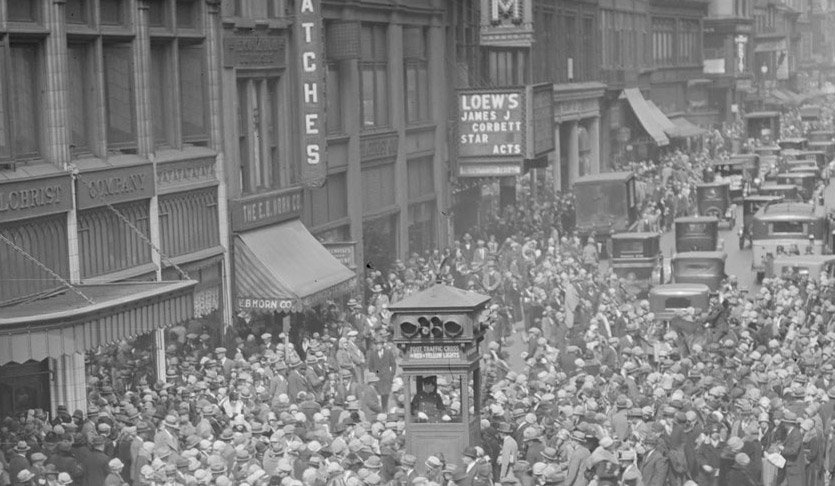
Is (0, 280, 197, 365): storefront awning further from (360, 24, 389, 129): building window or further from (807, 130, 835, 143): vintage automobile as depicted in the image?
(807, 130, 835, 143): vintage automobile

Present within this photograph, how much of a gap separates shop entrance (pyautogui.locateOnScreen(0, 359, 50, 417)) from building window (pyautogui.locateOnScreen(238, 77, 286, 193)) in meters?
10.3

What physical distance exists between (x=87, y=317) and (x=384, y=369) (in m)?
6.41

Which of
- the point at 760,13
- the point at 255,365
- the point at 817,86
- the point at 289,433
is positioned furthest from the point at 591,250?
the point at 817,86

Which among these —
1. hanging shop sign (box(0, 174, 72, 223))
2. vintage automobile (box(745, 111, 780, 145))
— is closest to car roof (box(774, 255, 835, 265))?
hanging shop sign (box(0, 174, 72, 223))

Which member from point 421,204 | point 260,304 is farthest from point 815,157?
point 260,304

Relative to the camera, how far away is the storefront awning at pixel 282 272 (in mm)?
36969

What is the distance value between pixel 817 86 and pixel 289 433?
578ft

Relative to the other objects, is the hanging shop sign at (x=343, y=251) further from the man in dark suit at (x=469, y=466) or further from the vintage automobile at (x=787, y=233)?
the man in dark suit at (x=469, y=466)

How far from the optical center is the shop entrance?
28609 mm

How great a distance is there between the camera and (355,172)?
46.0 metres

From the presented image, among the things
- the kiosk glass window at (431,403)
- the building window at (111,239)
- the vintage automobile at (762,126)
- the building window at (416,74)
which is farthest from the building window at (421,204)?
the vintage automobile at (762,126)

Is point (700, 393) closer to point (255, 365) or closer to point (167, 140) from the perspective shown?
point (255, 365)

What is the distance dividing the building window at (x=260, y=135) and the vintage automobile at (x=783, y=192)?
26.8 metres

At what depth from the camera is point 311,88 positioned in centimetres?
4075
